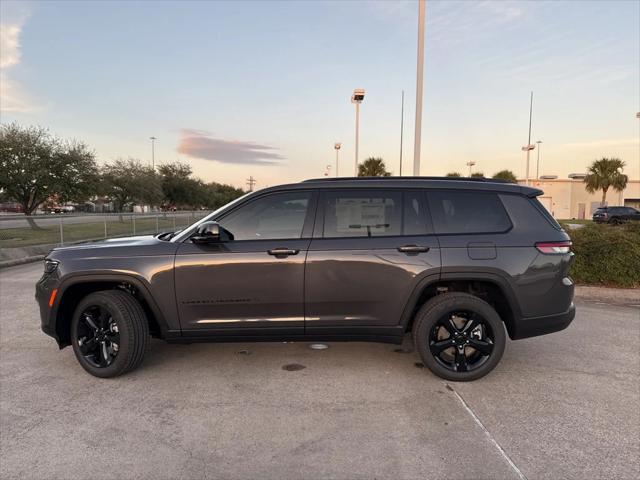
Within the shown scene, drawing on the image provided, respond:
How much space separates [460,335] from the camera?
3.79 metres

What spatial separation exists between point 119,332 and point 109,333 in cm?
17

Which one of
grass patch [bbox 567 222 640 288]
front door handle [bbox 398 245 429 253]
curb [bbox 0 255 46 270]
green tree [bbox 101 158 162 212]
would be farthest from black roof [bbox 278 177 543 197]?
green tree [bbox 101 158 162 212]

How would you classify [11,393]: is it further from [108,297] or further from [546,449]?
[546,449]

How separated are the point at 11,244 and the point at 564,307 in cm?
1332

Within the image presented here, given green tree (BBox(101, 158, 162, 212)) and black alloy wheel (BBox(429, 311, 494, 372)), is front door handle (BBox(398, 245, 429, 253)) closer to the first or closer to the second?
black alloy wheel (BBox(429, 311, 494, 372))

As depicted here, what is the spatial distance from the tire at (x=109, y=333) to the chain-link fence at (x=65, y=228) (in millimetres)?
4077

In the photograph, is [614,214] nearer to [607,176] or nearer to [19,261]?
[607,176]

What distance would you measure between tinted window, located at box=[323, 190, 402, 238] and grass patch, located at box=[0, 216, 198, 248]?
6200mm

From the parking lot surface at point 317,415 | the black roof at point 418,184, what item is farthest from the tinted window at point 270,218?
the parking lot surface at point 317,415

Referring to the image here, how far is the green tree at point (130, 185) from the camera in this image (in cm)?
3092

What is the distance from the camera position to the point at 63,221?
13.6 meters

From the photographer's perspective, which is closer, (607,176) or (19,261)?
(19,261)

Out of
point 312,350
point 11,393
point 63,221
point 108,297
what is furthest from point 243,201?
point 63,221

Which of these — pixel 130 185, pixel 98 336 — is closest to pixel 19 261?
pixel 98 336
